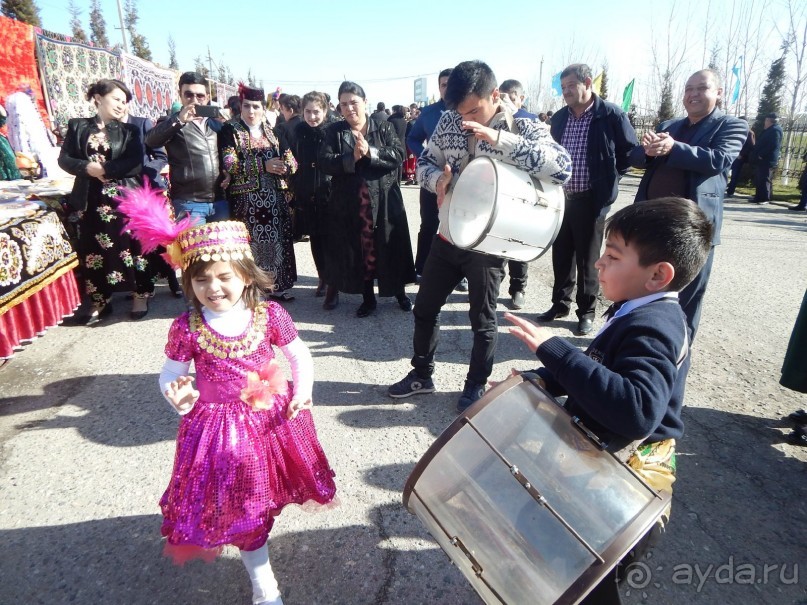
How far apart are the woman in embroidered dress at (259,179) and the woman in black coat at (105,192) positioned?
0.72 meters

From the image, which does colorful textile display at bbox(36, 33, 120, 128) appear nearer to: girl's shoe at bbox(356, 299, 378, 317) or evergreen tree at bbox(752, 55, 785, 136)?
girl's shoe at bbox(356, 299, 378, 317)

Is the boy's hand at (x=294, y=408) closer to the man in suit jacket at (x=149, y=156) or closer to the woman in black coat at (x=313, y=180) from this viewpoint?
the woman in black coat at (x=313, y=180)

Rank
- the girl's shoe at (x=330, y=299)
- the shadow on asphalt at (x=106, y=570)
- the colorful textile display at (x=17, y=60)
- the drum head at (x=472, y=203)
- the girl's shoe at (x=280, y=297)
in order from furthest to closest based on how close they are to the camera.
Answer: the colorful textile display at (x=17, y=60), the girl's shoe at (x=280, y=297), the girl's shoe at (x=330, y=299), the drum head at (x=472, y=203), the shadow on asphalt at (x=106, y=570)

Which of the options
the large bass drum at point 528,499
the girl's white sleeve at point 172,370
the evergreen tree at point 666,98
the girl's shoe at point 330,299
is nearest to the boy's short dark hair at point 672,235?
the large bass drum at point 528,499

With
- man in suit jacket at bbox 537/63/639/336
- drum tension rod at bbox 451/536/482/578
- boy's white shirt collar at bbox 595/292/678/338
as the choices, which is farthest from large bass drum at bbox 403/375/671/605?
man in suit jacket at bbox 537/63/639/336

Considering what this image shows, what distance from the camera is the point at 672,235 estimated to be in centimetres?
131

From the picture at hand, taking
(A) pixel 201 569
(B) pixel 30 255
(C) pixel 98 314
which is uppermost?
(B) pixel 30 255

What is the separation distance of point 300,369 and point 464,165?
1.32 m

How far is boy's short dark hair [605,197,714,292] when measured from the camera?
1313 millimetres

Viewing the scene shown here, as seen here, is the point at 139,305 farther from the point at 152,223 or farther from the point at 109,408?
the point at 152,223

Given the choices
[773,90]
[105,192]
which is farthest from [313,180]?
[773,90]

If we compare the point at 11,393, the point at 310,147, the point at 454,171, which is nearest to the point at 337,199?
the point at 310,147

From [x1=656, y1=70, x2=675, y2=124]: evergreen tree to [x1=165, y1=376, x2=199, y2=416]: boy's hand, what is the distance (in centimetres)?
2253

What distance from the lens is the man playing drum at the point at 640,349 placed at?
1200 mm
